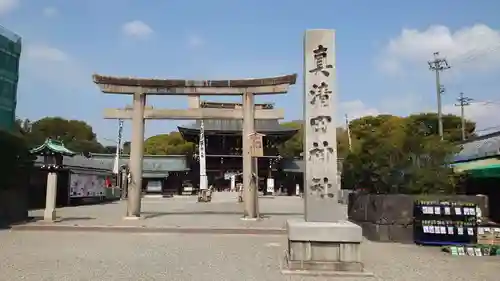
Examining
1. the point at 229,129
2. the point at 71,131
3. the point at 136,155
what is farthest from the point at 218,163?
the point at 136,155

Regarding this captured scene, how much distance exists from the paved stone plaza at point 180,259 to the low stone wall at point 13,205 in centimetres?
307

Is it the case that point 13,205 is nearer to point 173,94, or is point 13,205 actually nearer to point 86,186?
point 173,94

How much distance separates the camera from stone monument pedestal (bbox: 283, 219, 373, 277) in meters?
7.81

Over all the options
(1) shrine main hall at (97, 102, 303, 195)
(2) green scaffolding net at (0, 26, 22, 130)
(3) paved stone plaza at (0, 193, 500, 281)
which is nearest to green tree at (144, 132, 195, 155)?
(1) shrine main hall at (97, 102, 303, 195)

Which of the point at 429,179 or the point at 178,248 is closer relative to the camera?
the point at 178,248

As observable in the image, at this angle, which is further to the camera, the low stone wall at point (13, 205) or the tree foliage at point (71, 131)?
the tree foliage at point (71, 131)

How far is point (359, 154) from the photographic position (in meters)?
15.0

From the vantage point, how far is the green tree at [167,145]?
67.9 meters

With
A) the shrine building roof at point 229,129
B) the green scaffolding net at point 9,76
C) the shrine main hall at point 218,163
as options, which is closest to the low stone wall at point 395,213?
the green scaffolding net at point 9,76

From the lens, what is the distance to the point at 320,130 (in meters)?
8.68

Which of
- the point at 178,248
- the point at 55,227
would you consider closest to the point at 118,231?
the point at 55,227

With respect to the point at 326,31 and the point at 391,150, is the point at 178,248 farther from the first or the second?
the point at 391,150

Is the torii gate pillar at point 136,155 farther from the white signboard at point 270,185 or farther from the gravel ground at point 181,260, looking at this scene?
the white signboard at point 270,185

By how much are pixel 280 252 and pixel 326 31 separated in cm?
520
